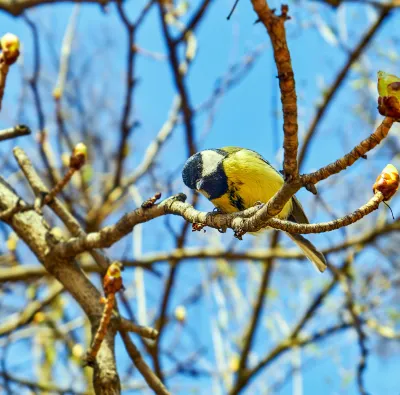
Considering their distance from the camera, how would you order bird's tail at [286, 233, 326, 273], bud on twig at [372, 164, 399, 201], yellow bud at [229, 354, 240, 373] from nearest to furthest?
bud on twig at [372, 164, 399, 201], bird's tail at [286, 233, 326, 273], yellow bud at [229, 354, 240, 373]

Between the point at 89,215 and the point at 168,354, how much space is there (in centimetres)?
111

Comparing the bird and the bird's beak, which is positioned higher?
the bird

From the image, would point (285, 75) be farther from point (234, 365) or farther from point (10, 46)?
point (234, 365)

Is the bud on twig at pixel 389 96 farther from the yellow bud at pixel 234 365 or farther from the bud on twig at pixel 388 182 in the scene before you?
the yellow bud at pixel 234 365

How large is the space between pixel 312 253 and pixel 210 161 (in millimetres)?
718

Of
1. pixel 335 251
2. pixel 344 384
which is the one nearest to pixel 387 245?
pixel 344 384

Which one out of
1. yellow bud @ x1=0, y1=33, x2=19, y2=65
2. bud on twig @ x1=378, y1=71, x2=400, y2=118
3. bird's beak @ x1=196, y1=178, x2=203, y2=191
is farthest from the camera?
bird's beak @ x1=196, y1=178, x2=203, y2=191

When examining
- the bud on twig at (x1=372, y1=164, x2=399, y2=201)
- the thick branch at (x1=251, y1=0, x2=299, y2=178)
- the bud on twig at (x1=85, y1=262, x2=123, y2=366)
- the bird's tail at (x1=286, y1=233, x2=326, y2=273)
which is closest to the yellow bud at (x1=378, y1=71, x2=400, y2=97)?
the thick branch at (x1=251, y1=0, x2=299, y2=178)

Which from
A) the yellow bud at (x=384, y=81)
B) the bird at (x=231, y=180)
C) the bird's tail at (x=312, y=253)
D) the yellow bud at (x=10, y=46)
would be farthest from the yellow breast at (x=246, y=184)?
the yellow bud at (x=384, y=81)

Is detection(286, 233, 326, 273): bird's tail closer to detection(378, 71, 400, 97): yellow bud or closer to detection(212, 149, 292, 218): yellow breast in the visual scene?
detection(212, 149, 292, 218): yellow breast

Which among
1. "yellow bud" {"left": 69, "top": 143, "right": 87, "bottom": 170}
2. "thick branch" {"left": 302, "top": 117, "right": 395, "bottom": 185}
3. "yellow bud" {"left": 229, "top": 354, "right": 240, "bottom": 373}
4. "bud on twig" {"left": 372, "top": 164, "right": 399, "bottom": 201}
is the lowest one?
"thick branch" {"left": 302, "top": 117, "right": 395, "bottom": 185}

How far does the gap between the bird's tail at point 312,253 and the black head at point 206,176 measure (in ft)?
1.62

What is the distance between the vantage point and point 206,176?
7.71ft

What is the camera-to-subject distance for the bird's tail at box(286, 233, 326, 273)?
261cm
